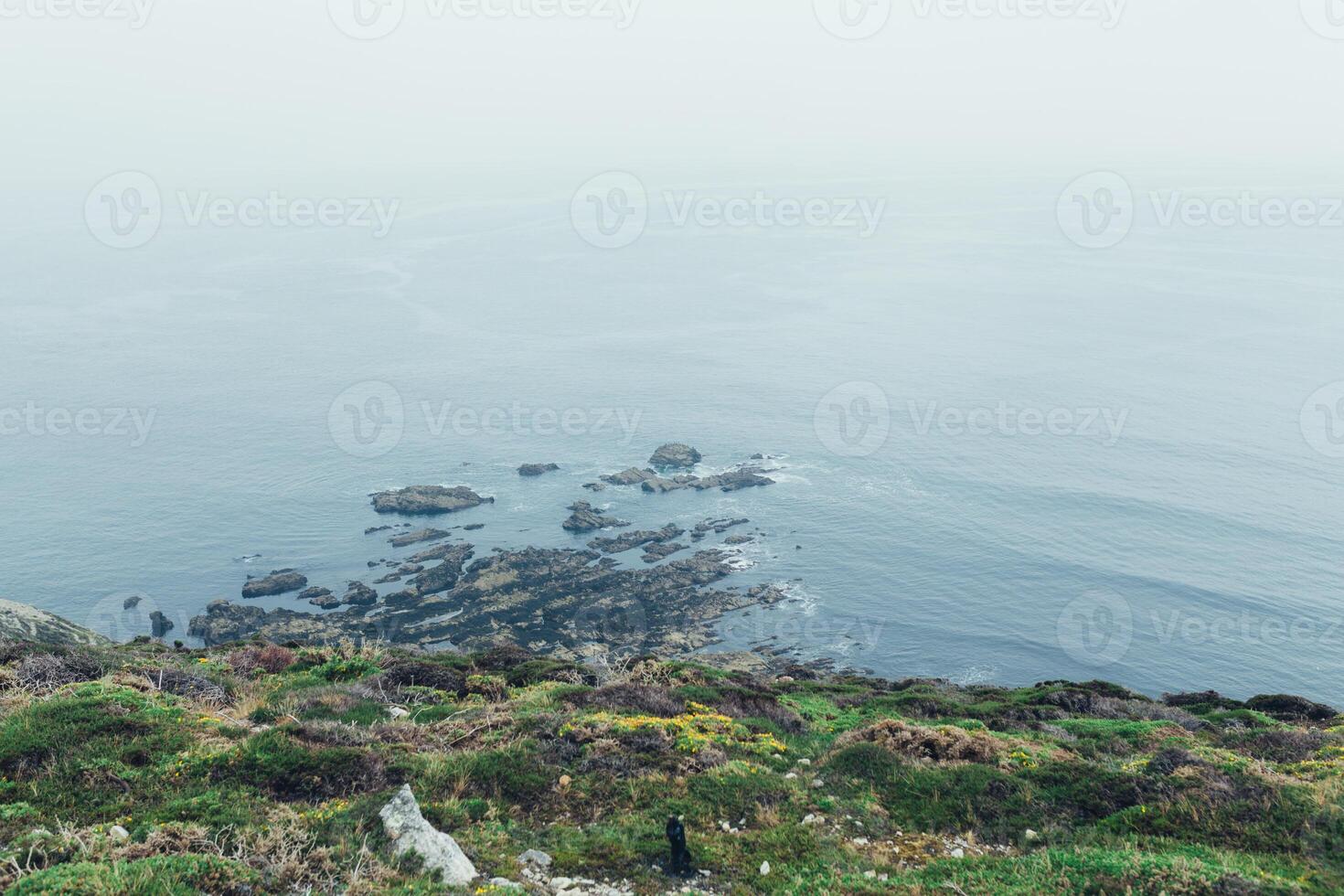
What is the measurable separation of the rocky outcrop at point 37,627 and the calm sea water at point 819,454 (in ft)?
88.0

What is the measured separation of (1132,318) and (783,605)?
121m

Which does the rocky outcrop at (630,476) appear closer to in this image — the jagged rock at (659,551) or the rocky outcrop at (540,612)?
the jagged rock at (659,551)

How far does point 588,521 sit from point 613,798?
70.0 m

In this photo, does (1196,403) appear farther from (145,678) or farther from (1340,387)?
(145,678)

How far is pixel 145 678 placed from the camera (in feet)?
69.8

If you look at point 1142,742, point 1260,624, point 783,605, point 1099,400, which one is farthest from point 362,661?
point 1099,400

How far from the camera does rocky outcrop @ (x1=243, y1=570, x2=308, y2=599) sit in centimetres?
7538

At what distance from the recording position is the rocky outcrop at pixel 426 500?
88.9 metres

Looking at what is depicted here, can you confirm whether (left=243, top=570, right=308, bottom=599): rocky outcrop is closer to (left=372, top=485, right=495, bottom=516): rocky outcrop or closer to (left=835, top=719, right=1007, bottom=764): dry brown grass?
(left=372, top=485, right=495, bottom=516): rocky outcrop

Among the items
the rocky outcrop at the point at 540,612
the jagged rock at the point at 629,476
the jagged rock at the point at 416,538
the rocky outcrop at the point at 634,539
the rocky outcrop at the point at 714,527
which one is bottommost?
the rocky outcrop at the point at 540,612

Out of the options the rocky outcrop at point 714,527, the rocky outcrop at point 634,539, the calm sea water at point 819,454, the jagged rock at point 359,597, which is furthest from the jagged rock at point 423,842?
the rocky outcrop at point 714,527

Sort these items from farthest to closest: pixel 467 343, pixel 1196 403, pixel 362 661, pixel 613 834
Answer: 1. pixel 467 343
2. pixel 1196 403
3. pixel 362 661
4. pixel 613 834

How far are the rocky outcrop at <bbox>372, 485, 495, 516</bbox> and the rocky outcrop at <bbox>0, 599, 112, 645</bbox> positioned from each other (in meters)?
42.6

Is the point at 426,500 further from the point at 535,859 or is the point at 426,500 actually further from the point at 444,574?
the point at 535,859
